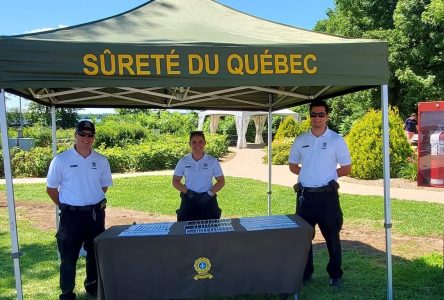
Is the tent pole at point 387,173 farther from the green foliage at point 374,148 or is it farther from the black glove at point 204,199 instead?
the green foliage at point 374,148

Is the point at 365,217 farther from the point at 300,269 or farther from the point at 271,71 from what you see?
the point at 271,71

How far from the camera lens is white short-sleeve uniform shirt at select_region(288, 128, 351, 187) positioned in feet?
15.1

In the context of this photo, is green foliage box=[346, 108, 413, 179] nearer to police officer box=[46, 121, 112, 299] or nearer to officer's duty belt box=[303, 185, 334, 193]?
officer's duty belt box=[303, 185, 334, 193]

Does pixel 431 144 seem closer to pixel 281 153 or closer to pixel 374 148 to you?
pixel 374 148

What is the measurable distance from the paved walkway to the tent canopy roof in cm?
708

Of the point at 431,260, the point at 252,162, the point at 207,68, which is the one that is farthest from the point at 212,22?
the point at 252,162

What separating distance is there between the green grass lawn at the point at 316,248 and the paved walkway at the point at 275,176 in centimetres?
78

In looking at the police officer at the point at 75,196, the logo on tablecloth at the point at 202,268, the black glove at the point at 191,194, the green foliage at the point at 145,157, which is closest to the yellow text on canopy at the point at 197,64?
the police officer at the point at 75,196

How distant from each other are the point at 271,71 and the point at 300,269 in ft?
5.85

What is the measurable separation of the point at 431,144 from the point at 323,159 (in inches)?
320

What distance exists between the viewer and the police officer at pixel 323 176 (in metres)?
4.59

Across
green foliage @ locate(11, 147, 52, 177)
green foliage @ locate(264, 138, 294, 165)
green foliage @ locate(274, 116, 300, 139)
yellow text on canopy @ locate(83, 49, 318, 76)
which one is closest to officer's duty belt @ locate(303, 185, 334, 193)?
yellow text on canopy @ locate(83, 49, 318, 76)

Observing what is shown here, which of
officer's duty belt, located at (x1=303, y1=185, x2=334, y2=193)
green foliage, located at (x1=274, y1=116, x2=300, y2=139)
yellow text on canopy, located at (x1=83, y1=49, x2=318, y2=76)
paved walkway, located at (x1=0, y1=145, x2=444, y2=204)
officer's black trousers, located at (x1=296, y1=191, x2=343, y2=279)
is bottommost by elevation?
paved walkway, located at (x1=0, y1=145, x2=444, y2=204)

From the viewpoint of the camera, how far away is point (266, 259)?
4098 millimetres
